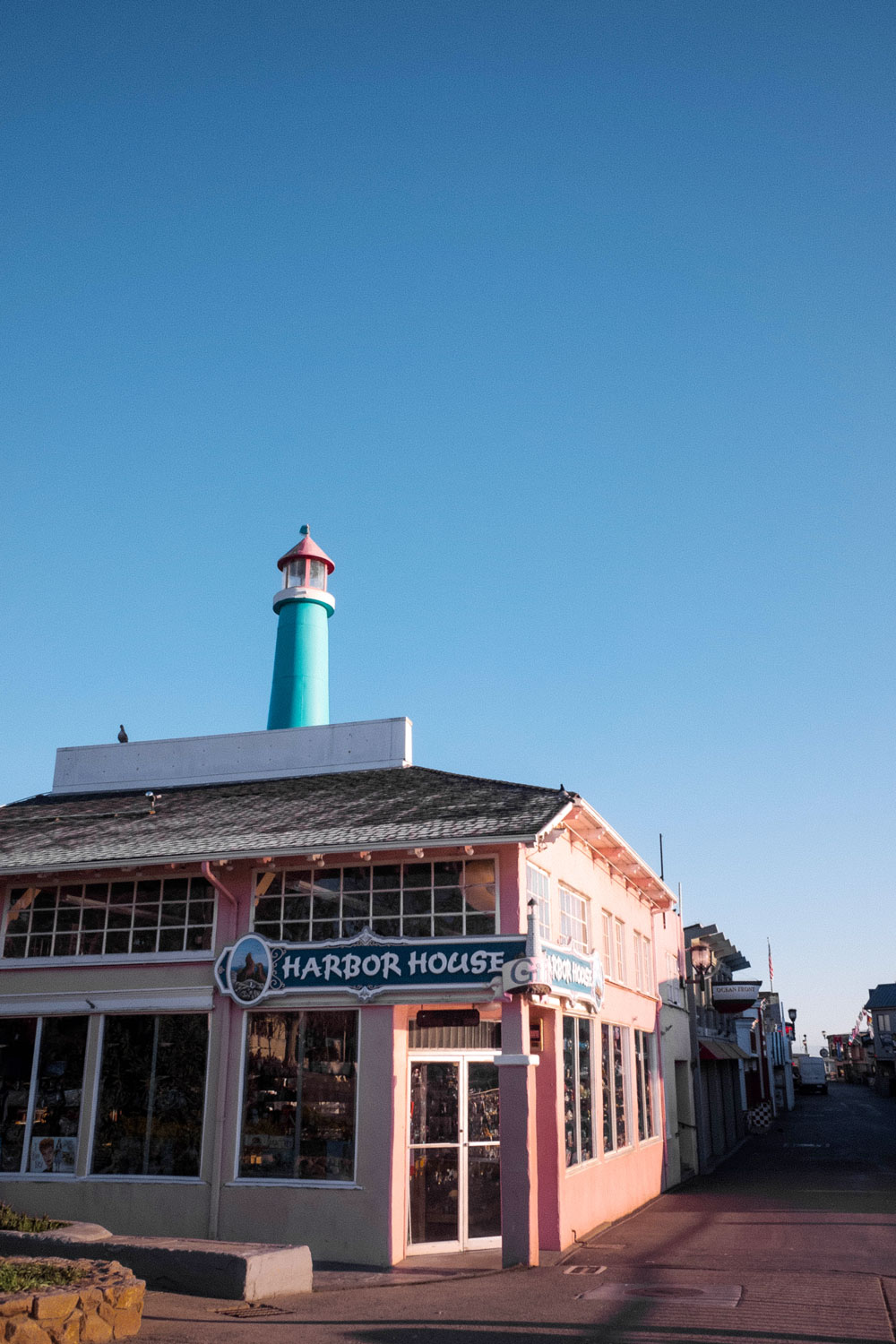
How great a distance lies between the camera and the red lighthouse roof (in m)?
26.6

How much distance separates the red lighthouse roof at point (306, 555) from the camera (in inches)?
1048

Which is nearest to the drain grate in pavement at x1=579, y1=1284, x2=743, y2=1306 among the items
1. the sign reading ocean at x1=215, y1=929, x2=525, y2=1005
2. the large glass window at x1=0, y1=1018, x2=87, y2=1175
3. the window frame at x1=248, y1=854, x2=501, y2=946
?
the sign reading ocean at x1=215, y1=929, x2=525, y2=1005

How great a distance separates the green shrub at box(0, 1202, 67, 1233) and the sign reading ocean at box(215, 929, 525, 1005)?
11.8 feet

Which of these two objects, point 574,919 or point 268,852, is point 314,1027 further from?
point 574,919

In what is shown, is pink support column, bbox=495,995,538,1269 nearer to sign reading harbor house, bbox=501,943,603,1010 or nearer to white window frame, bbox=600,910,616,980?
sign reading harbor house, bbox=501,943,603,1010

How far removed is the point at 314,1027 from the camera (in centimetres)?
1433

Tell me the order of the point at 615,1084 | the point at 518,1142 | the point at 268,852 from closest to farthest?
the point at 518,1142 < the point at 268,852 < the point at 615,1084

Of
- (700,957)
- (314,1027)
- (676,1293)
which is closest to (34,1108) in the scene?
(314,1027)

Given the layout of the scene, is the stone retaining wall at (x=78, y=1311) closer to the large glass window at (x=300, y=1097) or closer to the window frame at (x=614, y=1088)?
the large glass window at (x=300, y=1097)

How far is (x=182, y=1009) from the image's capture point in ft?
48.9

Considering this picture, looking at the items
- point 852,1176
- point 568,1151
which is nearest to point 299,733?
point 568,1151

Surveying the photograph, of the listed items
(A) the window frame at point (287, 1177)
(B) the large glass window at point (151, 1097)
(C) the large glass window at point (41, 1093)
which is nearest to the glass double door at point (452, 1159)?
(A) the window frame at point (287, 1177)

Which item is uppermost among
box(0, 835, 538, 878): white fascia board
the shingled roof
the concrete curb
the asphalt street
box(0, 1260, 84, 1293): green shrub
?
the shingled roof

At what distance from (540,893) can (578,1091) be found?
335 centimetres
